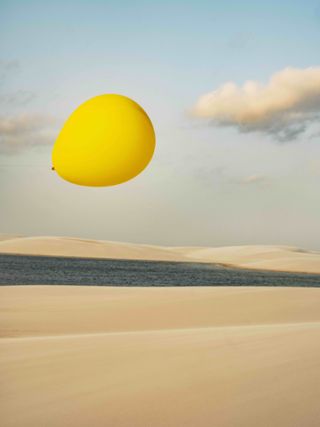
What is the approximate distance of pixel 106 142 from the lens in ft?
13.5

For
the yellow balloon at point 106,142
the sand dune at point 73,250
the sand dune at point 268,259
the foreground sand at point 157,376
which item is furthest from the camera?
the sand dune at point 73,250

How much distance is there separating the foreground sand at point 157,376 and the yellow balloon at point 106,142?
6.62ft

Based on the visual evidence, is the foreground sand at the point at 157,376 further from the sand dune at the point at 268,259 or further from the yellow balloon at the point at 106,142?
the sand dune at the point at 268,259

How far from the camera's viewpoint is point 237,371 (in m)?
5.54

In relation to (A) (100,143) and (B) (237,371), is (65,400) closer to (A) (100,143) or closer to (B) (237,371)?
(B) (237,371)

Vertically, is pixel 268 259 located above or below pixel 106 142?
above

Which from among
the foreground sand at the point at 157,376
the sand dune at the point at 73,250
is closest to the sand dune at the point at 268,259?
the sand dune at the point at 73,250

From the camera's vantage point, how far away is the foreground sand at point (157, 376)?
4281mm

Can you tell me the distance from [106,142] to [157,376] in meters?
2.66

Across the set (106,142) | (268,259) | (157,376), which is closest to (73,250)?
(268,259)

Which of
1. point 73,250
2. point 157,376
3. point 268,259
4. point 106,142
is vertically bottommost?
point 157,376

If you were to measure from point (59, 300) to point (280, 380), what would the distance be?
8.74 m

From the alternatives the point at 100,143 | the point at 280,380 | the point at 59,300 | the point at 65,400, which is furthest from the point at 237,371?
the point at 59,300

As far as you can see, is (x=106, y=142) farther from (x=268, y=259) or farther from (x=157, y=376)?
(x=268, y=259)
